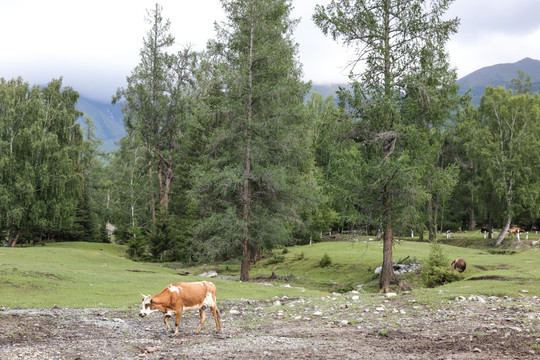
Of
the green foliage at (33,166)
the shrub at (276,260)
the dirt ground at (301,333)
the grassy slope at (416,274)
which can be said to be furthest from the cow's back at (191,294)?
the green foliage at (33,166)

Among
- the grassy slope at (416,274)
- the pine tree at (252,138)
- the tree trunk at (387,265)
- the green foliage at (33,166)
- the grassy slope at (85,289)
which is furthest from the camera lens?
the green foliage at (33,166)

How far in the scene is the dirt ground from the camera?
361 inches

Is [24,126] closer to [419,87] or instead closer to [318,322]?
[419,87]

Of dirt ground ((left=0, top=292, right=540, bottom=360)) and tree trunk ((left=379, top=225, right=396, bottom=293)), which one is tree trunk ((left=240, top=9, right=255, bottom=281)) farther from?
dirt ground ((left=0, top=292, right=540, bottom=360))

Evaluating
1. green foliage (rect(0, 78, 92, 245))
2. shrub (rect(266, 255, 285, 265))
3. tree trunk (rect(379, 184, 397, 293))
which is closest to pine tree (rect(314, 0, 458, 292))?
tree trunk (rect(379, 184, 397, 293))

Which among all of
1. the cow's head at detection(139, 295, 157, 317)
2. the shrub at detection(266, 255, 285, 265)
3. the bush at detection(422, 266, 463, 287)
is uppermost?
the cow's head at detection(139, 295, 157, 317)

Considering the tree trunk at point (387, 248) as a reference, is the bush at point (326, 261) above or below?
below

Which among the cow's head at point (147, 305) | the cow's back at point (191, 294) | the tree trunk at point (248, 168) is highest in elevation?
the tree trunk at point (248, 168)

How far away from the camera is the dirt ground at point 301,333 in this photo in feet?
30.1

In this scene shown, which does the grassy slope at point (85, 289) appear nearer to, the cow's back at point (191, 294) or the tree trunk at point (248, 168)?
the tree trunk at point (248, 168)

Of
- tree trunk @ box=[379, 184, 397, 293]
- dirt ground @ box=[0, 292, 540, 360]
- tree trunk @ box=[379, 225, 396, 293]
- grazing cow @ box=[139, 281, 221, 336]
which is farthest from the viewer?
tree trunk @ box=[379, 225, 396, 293]

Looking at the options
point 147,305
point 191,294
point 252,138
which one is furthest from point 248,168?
point 147,305

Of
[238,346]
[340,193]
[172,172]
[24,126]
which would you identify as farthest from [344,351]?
[24,126]

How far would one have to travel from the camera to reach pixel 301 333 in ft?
37.6
